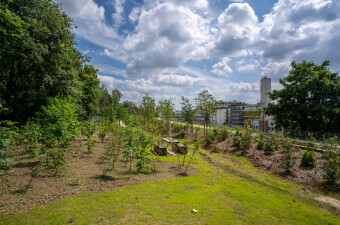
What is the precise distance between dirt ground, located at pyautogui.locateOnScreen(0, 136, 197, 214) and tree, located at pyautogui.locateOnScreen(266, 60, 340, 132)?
19464 millimetres

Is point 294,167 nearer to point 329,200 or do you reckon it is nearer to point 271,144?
point 271,144

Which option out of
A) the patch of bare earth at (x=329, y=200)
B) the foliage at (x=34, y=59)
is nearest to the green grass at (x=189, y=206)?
the patch of bare earth at (x=329, y=200)

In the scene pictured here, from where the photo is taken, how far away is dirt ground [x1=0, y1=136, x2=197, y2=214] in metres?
3.99

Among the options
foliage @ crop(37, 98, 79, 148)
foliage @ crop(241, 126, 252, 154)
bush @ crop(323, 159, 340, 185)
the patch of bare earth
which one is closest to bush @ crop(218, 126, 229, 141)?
foliage @ crop(241, 126, 252, 154)

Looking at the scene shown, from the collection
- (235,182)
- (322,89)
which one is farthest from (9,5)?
(322,89)

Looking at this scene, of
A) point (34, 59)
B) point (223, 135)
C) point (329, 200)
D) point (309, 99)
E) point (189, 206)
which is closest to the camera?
point (189, 206)

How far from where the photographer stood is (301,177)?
7.64 meters

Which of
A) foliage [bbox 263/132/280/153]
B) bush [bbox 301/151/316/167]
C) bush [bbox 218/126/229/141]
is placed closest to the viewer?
bush [bbox 301/151/316/167]

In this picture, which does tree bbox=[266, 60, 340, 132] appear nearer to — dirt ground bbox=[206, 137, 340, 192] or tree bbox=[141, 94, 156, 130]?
dirt ground bbox=[206, 137, 340, 192]

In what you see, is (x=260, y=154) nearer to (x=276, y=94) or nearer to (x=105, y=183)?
(x=105, y=183)

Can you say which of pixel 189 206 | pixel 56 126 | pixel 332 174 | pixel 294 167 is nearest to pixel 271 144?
pixel 294 167

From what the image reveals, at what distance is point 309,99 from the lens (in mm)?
19375

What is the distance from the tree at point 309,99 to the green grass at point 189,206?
1681 centimetres

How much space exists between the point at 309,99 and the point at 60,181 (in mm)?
26379
